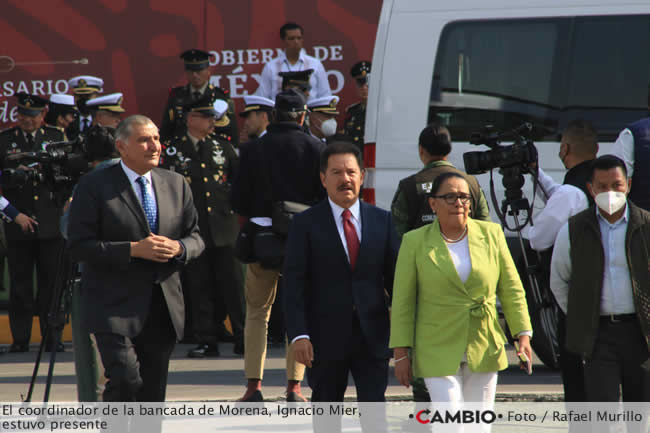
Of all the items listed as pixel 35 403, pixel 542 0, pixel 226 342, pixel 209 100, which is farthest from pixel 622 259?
pixel 226 342

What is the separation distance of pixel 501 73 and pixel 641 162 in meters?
1.96

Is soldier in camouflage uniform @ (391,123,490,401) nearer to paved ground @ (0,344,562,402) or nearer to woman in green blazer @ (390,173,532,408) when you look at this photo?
paved ground @ (0,344,562,402)

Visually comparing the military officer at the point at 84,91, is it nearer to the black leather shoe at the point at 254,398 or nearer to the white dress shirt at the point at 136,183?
the black leather shoe at the point at 254,398

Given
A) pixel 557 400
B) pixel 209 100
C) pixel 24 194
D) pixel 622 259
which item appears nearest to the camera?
pixel 622 259

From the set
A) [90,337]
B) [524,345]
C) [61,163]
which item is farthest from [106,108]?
[524,345]

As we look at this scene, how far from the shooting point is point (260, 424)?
270 inches

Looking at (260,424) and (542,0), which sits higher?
(542,0)

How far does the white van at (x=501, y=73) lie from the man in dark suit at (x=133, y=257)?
113 inches

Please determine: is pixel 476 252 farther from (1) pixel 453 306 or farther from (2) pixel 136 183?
(2) pixel 136 183

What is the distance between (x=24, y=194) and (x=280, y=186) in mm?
3721

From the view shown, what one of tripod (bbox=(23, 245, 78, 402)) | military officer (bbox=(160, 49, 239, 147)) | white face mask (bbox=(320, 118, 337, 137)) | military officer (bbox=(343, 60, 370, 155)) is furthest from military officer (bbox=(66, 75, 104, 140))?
tripod (bbox=(23, 245, 78, 402))

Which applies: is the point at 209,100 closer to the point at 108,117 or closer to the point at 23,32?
the point at 108,117

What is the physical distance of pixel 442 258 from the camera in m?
5.04

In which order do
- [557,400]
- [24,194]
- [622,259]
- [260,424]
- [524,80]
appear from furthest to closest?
[24,194], [524,80], [557,400], [260,424], [622,259]
